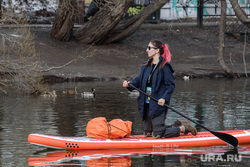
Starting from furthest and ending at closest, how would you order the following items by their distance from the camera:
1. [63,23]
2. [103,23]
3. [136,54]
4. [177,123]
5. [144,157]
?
[136,54] < [63,23] < [103,23] < [177,123] < [144,157]

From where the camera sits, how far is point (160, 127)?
934 cm

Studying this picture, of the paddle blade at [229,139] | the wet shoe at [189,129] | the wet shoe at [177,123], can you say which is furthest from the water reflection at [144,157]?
the wet shoe at [177,123]

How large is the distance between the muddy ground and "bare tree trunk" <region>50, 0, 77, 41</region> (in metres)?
0.37

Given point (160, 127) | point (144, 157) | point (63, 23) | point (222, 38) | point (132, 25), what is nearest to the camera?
point (144, 157)

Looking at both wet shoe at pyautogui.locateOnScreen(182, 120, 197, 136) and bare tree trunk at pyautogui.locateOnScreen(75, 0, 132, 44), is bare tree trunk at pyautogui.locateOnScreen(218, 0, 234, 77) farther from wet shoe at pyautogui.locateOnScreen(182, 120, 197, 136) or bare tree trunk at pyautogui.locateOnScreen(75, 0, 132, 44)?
wet shoe at pyautogui.locateOnScreen(182, 120, 197, 136)

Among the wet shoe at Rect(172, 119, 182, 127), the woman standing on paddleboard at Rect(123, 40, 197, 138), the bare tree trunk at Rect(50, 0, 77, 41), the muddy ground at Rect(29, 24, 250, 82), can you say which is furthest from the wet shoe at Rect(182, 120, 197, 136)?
the bare tree trunk at Rect(50, 0, 77, 41)

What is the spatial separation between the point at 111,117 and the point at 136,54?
15.3 m

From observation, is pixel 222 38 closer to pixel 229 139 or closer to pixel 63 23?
pixel 63 23

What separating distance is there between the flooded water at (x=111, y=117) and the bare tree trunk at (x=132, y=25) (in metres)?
6.12

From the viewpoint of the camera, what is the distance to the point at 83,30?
94.5 feet

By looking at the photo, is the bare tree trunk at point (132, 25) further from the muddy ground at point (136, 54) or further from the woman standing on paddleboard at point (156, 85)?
the woman standing on paddleboard at point (156, 85)

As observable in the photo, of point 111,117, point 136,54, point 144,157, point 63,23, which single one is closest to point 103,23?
point 63,23

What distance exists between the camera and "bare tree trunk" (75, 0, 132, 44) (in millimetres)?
26672

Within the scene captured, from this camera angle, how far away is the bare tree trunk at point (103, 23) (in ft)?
87.5
